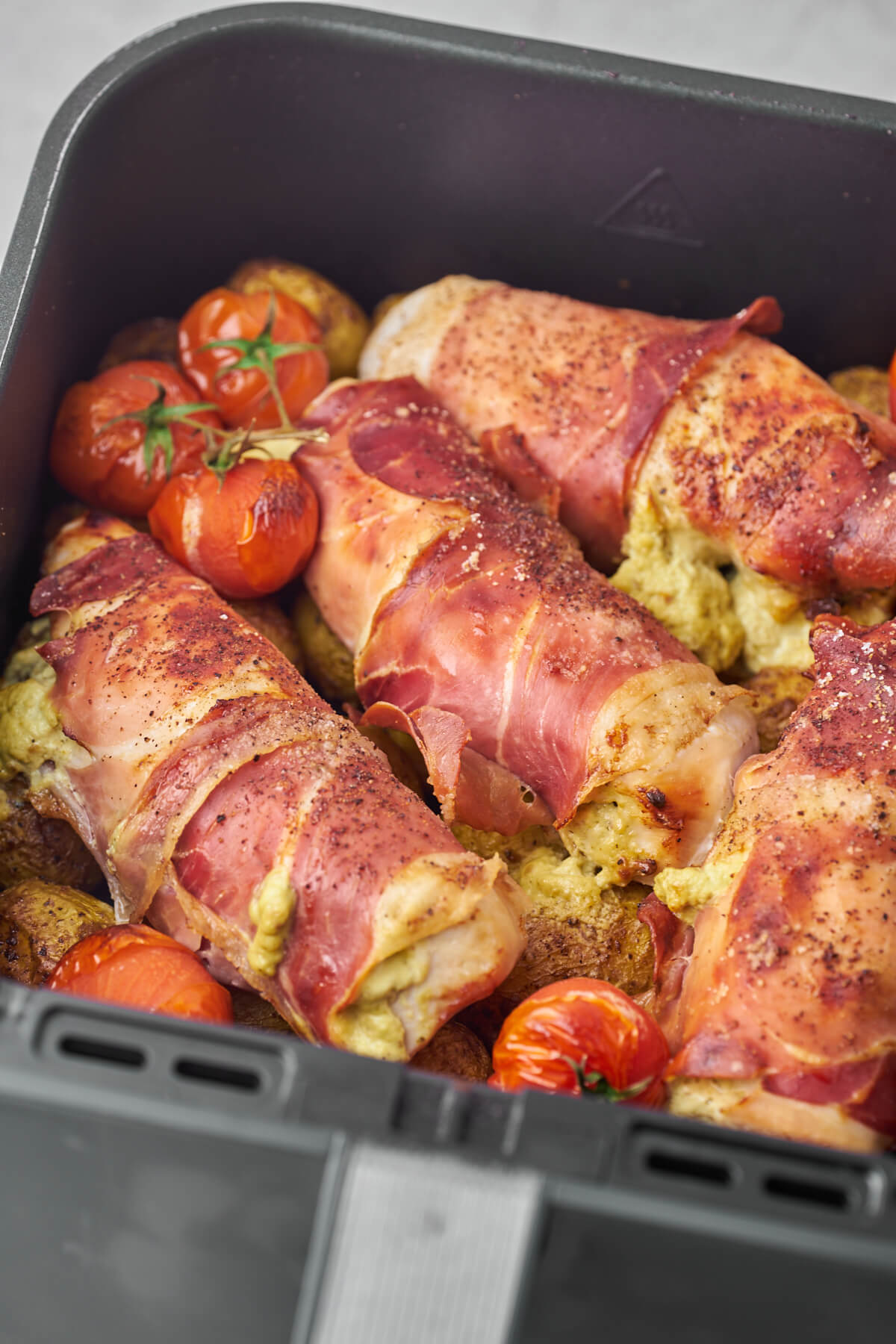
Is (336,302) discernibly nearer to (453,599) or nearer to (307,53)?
(307,53)

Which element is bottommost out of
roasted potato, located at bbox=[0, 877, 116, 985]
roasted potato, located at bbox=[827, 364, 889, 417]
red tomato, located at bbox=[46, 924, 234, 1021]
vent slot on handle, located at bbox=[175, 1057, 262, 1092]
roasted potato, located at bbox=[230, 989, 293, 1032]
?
roasted potato, located at bbox=[230, 989, 293, 1032]

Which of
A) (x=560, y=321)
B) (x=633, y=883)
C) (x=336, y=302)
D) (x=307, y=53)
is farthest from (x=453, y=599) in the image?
(x=307, y=53)

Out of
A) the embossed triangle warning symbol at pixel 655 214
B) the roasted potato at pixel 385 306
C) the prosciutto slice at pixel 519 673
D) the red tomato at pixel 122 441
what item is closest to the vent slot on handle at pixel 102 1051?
the prosciutto slice at pixel 519 673

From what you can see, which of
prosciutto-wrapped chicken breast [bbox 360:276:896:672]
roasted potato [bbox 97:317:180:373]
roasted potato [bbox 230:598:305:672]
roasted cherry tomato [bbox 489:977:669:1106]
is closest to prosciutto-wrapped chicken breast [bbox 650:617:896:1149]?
roasted cherry tomato [bbox 489:977:669:1106]

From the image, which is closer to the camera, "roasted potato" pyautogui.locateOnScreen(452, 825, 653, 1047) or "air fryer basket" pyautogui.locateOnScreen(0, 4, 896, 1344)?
"air fryer basket" pyautogui.locateOnScreen(0, 4, 896, 1344)

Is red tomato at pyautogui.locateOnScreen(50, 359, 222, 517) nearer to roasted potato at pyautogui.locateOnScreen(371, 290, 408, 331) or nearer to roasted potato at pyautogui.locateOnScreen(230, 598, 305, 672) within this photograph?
roasted potato at pyautogui.locateOnScreen(230, 598, 305, 672)

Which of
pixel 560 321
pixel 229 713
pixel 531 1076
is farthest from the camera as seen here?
pixel 560 321
